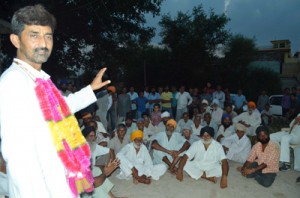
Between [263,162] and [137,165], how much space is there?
253 cm

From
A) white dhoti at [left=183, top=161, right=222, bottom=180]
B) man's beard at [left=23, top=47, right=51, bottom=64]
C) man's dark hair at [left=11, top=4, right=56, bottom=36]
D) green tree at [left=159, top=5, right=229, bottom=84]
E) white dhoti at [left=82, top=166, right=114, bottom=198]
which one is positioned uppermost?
green tree at [left=159, top=5, right=229, bottom=84]

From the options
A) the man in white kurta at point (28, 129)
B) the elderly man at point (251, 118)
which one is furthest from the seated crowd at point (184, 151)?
the man in white kurta at point (28, 129)

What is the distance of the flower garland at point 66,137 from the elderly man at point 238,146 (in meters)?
5.64

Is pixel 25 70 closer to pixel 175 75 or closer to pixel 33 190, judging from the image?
pixel 33 190

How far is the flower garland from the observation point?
5.28 ft

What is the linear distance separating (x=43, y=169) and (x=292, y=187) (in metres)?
5.13

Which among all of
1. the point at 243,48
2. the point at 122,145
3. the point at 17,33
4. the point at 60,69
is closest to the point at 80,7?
the point at 60,69

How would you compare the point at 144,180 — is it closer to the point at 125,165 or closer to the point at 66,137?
the point at 125,165

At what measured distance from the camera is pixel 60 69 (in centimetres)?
1277

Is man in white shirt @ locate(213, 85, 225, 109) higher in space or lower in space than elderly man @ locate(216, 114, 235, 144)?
higher

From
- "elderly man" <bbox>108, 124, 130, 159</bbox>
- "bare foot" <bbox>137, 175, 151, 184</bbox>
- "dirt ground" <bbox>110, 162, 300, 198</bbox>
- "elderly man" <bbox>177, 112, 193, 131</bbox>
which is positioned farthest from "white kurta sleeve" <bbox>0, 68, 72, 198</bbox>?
"elderly man" <bbox>177, 112, 193, 131</bbox>

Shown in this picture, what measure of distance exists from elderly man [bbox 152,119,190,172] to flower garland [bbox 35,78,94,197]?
4.54m

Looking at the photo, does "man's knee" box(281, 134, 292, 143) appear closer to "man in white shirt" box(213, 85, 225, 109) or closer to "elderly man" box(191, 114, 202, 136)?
"elderly man" box(191, 114, 202, 136)

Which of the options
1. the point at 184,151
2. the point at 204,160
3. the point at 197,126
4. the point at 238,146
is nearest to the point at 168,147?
the point at 184,151
